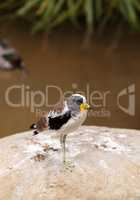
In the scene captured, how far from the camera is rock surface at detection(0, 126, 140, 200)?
209 cm

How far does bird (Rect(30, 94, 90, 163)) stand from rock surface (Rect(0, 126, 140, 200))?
0.49 feet

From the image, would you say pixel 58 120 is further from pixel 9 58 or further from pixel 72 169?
pixel 9 58

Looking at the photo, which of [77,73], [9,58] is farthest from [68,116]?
[9,58]

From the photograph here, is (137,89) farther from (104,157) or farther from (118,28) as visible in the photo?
(104,157)

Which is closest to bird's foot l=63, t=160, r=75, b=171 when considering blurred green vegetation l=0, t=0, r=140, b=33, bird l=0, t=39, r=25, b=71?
bird l=0, t=39, r=25, b=71

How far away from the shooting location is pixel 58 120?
2.09 metres

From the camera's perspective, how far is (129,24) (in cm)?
487

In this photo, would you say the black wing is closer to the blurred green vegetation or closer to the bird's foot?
the bird's foot

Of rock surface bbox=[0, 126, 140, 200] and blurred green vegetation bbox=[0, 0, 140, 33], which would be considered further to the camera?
blurred green vegetation bbox=[0, 0, 140, 33]

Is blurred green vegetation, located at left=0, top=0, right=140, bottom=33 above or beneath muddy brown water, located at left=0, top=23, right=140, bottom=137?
above

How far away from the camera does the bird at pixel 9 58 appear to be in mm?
4523

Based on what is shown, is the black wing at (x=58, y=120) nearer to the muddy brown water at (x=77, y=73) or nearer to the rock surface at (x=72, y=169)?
the rock surface at (x=72, y=169)

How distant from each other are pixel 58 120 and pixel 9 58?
2.55 metres

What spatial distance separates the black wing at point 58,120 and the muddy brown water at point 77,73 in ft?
5.64
